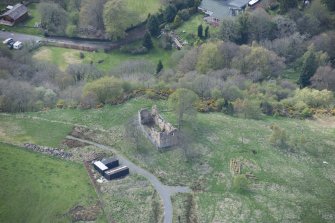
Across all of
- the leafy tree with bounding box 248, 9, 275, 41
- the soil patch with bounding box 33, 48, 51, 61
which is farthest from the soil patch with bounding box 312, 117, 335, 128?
the soil patch with bounding box 33, 48, 51, 61

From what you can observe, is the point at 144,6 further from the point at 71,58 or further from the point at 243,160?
the point at 243,160

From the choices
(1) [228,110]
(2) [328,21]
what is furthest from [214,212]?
(2) [328,21]

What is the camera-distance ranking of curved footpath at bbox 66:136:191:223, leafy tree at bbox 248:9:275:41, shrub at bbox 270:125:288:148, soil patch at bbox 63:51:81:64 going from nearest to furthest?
curved footpath at bbox 66:136:191:223 < shrub at bbox 270:125:288:148 < soil patch at bbox 63:51:81:64 < leafy tree at bbox 248:9:275:41

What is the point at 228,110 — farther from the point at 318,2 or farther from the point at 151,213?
the point at 318,2

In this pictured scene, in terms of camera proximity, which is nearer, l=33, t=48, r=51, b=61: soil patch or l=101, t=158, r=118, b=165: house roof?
l=101, t=158, r=118, b=165: house roof

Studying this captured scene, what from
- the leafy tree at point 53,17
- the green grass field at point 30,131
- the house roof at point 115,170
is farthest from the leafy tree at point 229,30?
the house roof at point 115,170

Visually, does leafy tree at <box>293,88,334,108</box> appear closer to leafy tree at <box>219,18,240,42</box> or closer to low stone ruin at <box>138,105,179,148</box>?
low stone ruin at <box>138,105,179,148</box>

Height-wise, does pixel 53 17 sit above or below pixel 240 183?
above

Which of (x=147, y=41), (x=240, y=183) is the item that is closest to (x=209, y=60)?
(x=147, y=41)
